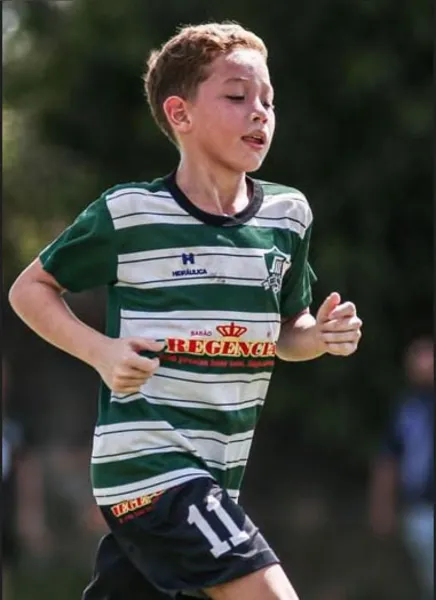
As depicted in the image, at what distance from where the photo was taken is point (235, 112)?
438 cm

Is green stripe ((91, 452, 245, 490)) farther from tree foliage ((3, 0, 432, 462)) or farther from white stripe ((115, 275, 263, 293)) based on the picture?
tree foliage ((3, 0, 432, 462))

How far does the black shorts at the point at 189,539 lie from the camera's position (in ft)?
13.5

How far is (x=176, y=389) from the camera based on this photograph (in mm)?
4254

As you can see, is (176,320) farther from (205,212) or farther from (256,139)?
(256,139)

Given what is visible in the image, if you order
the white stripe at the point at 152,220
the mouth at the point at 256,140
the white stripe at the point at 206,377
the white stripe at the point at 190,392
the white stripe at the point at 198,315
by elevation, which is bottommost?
the white stripe at the point at 190,392

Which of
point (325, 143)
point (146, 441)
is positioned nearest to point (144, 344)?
point (146, 441)

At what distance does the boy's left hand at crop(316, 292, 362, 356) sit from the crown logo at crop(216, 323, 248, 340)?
0.26 m

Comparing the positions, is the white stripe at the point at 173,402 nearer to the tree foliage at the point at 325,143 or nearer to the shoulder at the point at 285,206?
the shoulder at the point at 285,206

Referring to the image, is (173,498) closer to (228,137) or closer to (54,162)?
(228,137)

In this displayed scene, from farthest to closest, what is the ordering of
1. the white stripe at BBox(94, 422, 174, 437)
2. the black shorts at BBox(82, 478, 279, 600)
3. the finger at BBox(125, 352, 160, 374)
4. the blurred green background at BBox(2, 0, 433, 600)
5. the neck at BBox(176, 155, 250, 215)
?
1. the blurred green background at BBox(2, 0, 433, 600)
2. the neck at BBox(176, 155, 250, 215)
3. the white stripe at BBox(94, 422, 174, 437)
4. the black shorts at BBox(82, 478, 279, 600)
5. the finger at BBox(125, 352, 160, 374)

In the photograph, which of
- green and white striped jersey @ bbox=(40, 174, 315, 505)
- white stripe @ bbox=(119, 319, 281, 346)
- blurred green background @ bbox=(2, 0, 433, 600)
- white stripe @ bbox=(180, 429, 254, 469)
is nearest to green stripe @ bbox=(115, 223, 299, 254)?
green and white striped jersey @ bbox=(40, 174, 315, 505)

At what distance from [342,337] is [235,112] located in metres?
0.72

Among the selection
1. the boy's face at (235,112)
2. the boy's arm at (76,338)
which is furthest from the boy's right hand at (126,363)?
the boy's face at (235,112)

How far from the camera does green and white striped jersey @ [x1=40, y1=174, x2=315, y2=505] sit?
4.25 meters
